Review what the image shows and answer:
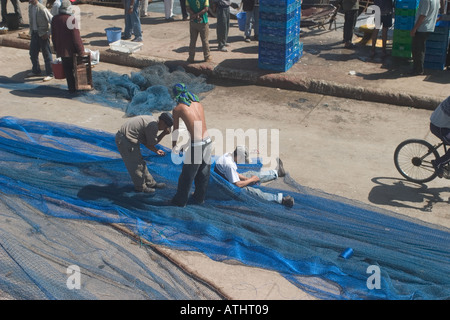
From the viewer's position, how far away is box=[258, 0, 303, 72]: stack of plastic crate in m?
11.1

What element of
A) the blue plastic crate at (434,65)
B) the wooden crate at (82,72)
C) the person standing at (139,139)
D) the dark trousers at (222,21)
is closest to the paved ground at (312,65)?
the blue plastic crate at (434,65)

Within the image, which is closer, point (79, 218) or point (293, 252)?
point (293, 252)

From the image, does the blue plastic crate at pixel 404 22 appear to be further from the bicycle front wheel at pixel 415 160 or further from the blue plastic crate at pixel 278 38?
the bicycle front wheel at pixel 415 160

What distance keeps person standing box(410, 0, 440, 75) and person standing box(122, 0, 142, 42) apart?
634 centimetres

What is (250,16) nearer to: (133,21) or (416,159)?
(133,21)

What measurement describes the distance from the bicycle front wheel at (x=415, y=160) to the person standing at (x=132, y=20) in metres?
7.82

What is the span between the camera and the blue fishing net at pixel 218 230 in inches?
225

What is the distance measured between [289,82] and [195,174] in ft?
16.9

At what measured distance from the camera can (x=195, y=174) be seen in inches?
265

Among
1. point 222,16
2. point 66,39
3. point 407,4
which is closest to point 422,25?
point 407,4
